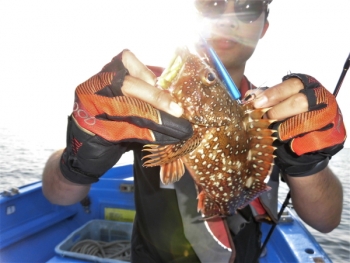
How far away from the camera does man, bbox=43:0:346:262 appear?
1.97 metres

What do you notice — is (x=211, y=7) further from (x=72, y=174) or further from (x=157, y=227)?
(x=157, y=227)

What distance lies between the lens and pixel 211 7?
11.5ft

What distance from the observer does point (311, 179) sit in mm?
2562

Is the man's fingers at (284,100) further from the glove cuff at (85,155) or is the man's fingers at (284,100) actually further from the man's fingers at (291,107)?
the glove cuff at (85,155)

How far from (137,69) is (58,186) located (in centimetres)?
153

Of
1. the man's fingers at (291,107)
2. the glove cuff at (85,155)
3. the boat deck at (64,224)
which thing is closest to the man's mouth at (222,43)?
the man's fingers at (291,107)

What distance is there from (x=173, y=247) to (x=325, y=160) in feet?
5.54

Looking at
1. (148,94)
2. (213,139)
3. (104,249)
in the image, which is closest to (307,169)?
(213,139)

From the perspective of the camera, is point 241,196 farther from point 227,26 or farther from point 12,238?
point 12,238

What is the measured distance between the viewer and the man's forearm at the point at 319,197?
8.59 feet

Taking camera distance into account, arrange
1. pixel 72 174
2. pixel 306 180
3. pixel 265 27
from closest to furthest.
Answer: pixel 72 174
pixel 306 180
pixel 265 27

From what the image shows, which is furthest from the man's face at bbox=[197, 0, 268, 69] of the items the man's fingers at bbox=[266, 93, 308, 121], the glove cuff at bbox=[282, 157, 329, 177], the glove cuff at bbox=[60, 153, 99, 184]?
the glove cuff at bbox=[60, 153, 99, 184]

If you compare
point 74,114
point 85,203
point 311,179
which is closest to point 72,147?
point 74,114

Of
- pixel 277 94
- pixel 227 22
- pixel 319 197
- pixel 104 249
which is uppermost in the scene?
pixel 227 22
